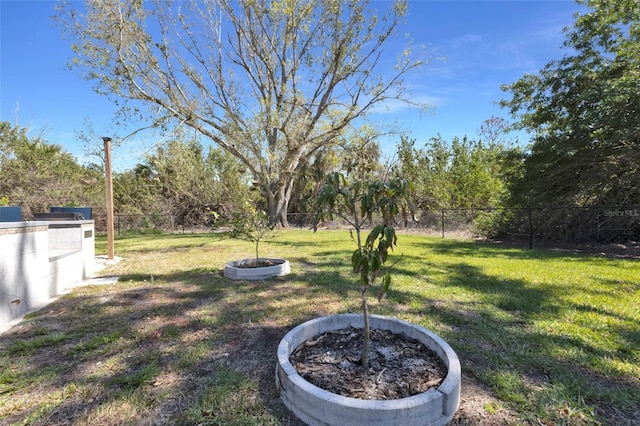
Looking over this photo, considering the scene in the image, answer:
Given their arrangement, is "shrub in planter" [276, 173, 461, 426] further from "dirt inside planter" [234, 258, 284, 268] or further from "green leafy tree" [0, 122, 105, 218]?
"green leafy tree" [0, 122, 105, 218]

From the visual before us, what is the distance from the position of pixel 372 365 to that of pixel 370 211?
98 centimetres

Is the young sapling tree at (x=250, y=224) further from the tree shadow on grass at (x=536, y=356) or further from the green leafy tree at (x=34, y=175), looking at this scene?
the green leafy tree at (x=34, y=175)

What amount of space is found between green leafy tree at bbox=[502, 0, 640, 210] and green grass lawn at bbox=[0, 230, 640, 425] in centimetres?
346

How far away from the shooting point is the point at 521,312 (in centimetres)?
304

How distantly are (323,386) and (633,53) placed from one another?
8.68 metres

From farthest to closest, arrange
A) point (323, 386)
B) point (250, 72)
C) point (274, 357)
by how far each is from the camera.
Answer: point (250, 72) < point (274, 357) < point (323, 386)

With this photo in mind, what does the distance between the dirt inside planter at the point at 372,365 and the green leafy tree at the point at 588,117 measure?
6.82 metres

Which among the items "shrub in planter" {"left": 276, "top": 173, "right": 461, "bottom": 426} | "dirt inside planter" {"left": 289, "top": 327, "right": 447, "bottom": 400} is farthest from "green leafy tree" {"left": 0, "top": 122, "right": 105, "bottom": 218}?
"shrub in planter" {"left": 276, "top": 173, "right": 461, "bottom": 426}

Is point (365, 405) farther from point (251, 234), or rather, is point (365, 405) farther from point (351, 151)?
point (351, 151)

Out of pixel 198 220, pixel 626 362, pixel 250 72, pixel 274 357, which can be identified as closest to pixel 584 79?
pixel 626 362

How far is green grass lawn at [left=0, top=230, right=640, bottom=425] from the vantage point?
162 centimetres

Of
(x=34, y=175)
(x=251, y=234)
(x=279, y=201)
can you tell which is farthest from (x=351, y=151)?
(x=34, y=175)

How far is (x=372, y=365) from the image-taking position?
186cm

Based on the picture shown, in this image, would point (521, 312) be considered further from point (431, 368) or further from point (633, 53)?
point (633, 53)
